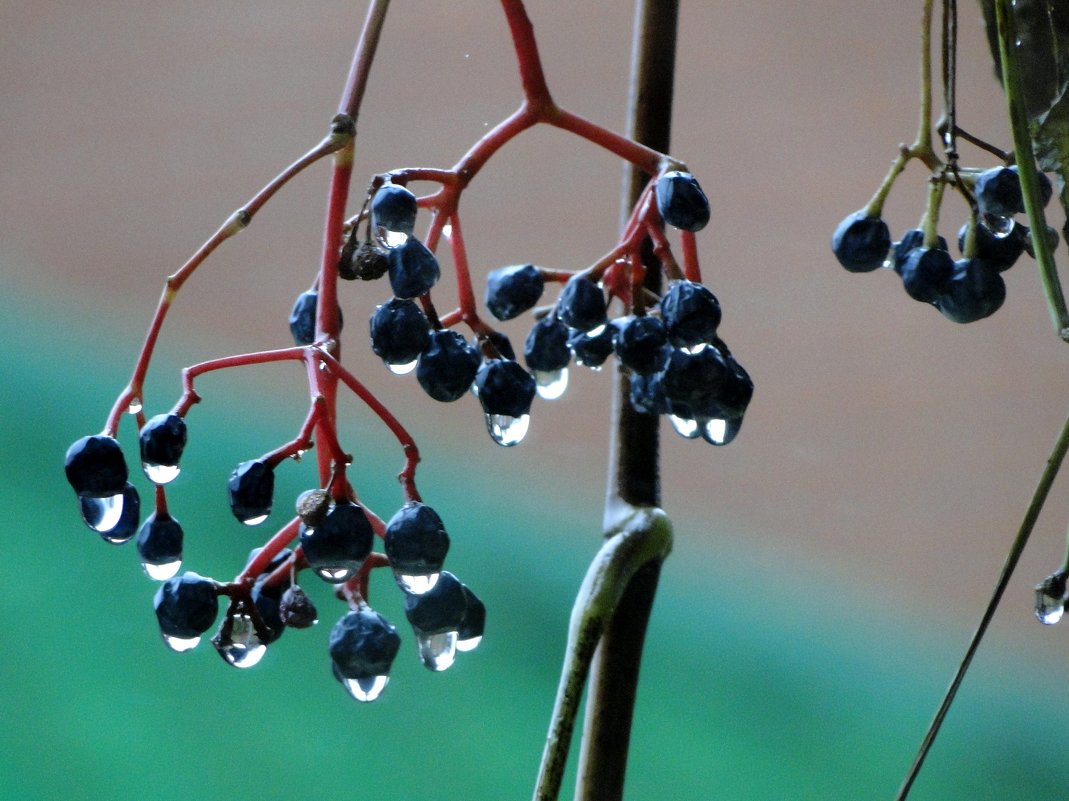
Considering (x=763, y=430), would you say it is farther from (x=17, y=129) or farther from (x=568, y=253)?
(x=17, y=129)

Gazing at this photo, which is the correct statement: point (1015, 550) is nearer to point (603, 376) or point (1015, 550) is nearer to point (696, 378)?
point (696, 378)

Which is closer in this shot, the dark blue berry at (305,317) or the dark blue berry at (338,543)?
the dark blue berry at (338,543)

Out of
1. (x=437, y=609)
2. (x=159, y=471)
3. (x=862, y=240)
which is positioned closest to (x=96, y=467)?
(x=159, y=471)

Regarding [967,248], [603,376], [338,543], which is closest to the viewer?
[338,543]

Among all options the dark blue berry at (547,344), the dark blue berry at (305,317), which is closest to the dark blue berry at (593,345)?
the dark blue berry at (547,344)

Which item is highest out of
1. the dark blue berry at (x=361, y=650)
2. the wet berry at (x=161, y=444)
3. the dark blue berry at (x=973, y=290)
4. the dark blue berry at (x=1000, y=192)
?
the dark blue berry at (x=1000, y=192)

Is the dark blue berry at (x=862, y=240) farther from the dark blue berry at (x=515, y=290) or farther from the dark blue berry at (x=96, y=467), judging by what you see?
the dark blue berry at (x=96, y=467)

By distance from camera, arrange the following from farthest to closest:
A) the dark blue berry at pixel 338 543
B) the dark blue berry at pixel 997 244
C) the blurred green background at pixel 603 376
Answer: the blurred green background at pixel 603 376 < the dark blue berry at pixel 997 244 < the dark blue berry at pixel 338 543
